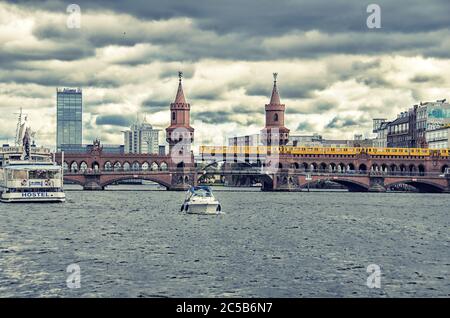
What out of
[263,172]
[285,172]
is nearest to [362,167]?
[285,172]

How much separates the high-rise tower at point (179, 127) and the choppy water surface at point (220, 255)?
110240 millimetres

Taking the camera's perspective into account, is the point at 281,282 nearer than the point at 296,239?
Yes

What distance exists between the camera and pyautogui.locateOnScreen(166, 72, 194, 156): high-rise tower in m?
192

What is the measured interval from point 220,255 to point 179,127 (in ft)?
476

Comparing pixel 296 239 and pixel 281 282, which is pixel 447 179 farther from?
pixel 281 282

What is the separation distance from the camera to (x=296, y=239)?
58.5 metres

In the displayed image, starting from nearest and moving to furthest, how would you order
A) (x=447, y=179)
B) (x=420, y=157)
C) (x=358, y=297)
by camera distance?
(x=358, y=297), (x=447, y=179), (x=420, y=157)

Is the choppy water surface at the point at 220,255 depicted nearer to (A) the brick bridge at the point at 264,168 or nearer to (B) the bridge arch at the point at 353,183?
(A) the brick bridge at the point at 264,168

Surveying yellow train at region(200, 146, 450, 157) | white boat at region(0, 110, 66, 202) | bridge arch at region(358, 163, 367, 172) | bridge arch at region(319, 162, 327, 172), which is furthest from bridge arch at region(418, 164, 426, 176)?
white boat at region(0, 110, 66, 202)

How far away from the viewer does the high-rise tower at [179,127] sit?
191750mm

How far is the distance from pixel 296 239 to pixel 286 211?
35560 millimetres

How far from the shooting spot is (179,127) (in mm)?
192125

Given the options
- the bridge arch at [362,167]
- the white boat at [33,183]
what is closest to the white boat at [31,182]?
the white boat at [33,183]

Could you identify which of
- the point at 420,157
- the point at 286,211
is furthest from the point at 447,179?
the point at 286,211
